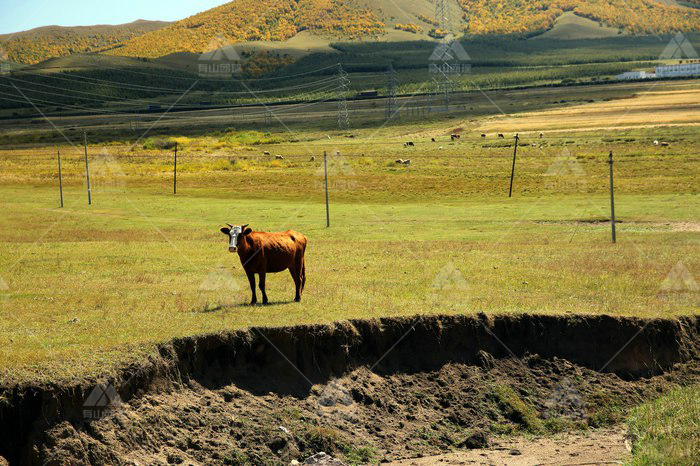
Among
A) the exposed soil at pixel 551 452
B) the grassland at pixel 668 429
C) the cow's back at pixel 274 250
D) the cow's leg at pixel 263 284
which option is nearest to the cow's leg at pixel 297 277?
the cow's back at pixel 274 250

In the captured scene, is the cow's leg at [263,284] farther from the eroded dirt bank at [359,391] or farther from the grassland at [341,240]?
the eroded dirt bank at [359,391]

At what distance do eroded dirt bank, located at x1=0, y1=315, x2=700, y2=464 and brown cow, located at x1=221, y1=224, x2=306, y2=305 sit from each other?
2.82 meters

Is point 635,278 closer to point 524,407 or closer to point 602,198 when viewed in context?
point 524,407

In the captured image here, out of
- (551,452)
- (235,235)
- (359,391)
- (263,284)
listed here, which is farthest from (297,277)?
(551,452)

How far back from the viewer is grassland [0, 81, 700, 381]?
925 inches

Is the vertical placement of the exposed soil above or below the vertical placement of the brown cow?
below

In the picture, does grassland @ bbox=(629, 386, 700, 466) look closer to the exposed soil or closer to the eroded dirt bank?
the exposed soil

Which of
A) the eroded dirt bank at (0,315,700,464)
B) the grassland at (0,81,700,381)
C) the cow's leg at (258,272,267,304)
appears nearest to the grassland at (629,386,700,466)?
the eroded dirt bank at (0,315,700,464)

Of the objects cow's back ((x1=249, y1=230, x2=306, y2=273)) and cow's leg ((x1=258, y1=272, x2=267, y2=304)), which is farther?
cow's leg ((x1=258, y1=272, x2=267, y2=304))

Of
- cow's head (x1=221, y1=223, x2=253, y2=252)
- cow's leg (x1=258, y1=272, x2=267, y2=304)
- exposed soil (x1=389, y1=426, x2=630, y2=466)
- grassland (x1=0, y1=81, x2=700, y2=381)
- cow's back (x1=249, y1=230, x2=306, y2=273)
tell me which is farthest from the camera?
cow's leg (x1=258, y1=272, x2=267, y2=304)

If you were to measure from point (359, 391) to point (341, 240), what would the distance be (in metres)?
21.9

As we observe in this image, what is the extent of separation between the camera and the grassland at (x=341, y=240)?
2348 centimetres

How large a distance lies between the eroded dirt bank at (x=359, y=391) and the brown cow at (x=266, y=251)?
9.25 feet

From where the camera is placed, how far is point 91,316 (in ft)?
76.6
